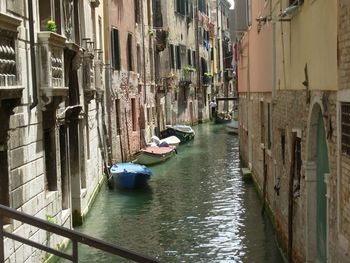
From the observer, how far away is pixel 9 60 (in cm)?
636

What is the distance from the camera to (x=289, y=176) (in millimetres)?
8625

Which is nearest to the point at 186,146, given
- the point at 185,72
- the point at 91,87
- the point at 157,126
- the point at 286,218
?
the point at 157,126

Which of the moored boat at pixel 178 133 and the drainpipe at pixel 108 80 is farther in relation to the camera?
the moored boat at pixel 178 133

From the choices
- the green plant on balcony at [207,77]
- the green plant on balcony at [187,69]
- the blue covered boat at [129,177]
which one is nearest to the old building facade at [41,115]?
the blue covered boat at [129,177]

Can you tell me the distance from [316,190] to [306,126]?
2.63 ft

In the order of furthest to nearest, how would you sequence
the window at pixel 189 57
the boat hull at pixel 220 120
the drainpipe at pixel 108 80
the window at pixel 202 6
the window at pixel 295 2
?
1. the window at pixel 202 6
2. the boat hull at pixel 220 120
3. the window at pixel 189 57
4. the drainpipe at pixel 108 80
5. the window at pixel 295 2

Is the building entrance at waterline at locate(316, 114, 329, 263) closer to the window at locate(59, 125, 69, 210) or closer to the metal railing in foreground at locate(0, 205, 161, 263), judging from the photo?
the metal railing in foreground at locate(0, 205, 161, 263)

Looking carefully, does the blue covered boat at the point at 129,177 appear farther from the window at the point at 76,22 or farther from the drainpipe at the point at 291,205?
the drainpipe at the point at 291,205

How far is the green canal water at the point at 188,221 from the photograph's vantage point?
10016 mm

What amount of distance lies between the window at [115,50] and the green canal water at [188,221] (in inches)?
150

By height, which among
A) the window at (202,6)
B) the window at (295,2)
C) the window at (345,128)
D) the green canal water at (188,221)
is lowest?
the green canal water at (188,221)

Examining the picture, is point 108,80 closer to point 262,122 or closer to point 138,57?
point 262,122

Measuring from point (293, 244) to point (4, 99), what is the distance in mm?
4567

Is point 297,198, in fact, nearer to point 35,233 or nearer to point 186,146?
point 35,233
